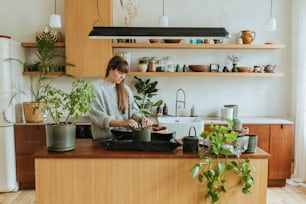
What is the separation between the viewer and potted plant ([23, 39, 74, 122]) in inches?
157

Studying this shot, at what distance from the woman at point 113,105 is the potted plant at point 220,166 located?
1.89ft

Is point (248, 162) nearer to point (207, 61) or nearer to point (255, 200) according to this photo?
point (255, 200)

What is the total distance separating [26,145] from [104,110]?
1918 millimetres

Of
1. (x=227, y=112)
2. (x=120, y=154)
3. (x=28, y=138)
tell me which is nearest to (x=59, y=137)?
(x=120, y=154)

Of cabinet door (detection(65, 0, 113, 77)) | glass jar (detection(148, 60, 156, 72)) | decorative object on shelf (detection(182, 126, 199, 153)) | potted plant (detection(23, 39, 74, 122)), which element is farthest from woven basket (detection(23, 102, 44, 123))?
decorative object on shelf (detection(182, 126, 199, 153))

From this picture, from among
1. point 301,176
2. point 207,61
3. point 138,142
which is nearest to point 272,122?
point 301,176

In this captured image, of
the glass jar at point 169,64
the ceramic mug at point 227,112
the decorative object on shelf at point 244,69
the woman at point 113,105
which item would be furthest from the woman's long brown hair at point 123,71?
the decorative object on shelf at point 244,69

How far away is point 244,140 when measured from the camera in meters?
2.05

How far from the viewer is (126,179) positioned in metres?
2.04

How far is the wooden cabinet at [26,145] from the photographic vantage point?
154 inches

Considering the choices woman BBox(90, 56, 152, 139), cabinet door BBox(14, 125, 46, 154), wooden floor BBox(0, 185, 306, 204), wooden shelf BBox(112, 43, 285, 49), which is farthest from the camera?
wooden shelf BBox(112, 43, 285, 49)

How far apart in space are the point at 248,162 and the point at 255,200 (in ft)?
0.87

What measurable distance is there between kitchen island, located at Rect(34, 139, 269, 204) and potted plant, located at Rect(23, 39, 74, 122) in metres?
2.11

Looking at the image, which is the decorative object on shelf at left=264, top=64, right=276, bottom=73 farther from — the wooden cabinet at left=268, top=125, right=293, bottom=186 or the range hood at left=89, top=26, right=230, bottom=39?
the range hood at left=89, top=26, right=230, bottom=39
